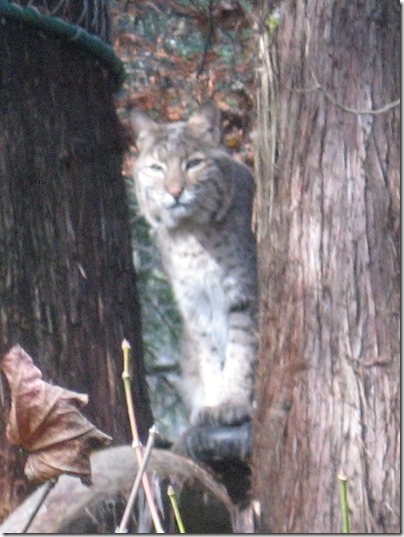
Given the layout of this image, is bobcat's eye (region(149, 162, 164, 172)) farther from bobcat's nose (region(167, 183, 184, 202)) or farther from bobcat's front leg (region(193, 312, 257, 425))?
bobcat's front leg (region(193, 312, 257, 425))

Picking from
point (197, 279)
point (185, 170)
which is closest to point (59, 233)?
point (197, 279)

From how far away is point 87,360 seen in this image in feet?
10.9

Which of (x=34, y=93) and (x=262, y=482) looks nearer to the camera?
(x=262, y=482)

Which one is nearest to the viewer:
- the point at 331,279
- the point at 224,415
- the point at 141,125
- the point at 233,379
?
the point at 331,279

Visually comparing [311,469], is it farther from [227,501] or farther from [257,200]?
[257,200]

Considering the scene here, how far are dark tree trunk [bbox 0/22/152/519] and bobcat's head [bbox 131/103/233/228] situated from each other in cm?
123

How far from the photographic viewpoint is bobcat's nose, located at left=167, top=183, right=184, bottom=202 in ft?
15.5

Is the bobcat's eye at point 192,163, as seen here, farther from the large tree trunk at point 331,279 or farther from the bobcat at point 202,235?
the large tree trunk at point 331,279

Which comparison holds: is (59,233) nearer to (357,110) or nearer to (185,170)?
(357,110)

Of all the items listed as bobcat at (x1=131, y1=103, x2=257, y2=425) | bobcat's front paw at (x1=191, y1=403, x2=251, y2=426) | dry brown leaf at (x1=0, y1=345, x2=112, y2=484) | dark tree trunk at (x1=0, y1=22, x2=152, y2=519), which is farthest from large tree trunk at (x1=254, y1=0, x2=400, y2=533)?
bobcat at (x1=131, y1=103, x2=257, y2=425)

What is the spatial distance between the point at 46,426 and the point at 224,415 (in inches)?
92.4

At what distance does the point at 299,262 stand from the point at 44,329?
2.71ft

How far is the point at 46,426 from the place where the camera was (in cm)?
192

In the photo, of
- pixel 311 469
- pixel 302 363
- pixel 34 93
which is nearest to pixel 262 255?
pixel 302 363
